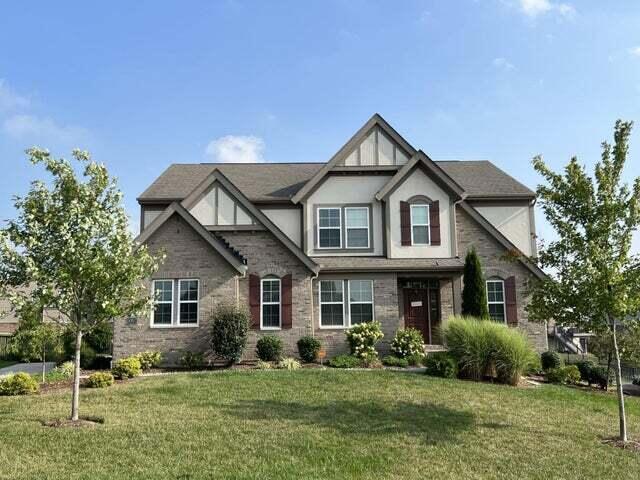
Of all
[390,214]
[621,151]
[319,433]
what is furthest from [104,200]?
[390,214]

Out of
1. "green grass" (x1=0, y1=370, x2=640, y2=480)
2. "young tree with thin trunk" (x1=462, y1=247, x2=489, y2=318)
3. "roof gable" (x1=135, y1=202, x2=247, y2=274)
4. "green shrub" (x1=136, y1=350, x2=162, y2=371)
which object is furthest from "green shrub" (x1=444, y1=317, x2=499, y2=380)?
"green shrub" (x1=136, y1=350, x2=162, y2=371)

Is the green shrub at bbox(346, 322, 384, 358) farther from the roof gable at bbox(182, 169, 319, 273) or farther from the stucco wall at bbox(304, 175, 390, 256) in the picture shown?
the stucco wall at bbox(304, 175, 390, 256)

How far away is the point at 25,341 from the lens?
1437cm

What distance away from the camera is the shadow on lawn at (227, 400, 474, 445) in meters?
10.2

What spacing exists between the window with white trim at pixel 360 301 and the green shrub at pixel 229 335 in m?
4.40

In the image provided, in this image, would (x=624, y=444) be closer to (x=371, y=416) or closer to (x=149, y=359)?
A: (x=371, y=416)

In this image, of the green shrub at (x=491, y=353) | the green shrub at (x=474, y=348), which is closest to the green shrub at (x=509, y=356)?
the green shrub at (x=491, y=353)

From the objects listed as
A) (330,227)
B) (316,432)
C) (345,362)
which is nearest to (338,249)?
(330,227)

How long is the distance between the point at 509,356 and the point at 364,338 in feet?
17.6

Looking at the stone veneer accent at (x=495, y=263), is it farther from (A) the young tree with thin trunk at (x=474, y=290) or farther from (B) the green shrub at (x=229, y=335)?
(B) the green shrub at (x=229, y=335)

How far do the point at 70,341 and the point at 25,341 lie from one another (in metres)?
6.77

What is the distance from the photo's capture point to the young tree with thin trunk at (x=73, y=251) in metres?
10.6

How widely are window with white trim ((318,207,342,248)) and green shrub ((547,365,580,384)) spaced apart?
29.6ft

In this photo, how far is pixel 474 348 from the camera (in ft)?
51.4
